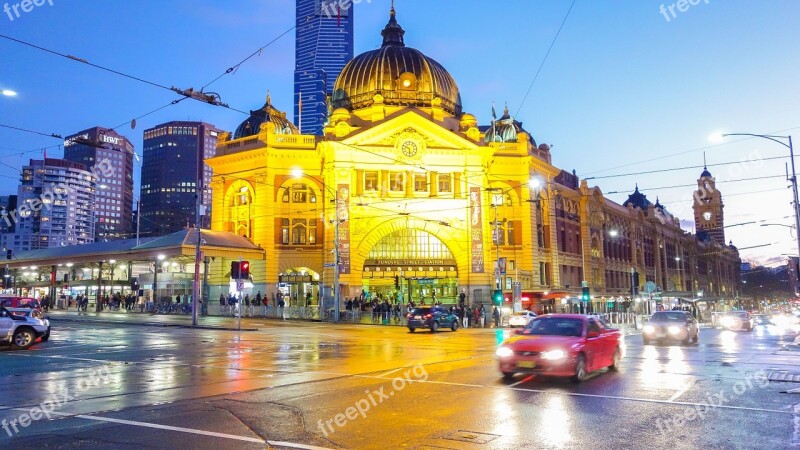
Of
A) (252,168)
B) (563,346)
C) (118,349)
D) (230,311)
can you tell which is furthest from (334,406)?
(252,168)

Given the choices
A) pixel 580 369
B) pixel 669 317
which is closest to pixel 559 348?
pixel 580 369

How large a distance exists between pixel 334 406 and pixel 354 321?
3578cm

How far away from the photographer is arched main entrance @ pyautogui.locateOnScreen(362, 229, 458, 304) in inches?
2192

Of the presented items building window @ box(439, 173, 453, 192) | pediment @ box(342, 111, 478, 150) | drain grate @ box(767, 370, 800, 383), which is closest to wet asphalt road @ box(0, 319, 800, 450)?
drain grate @ box(767, 370, 800, 383)

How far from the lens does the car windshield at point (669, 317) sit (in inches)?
1033

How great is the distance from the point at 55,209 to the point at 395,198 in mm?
155167

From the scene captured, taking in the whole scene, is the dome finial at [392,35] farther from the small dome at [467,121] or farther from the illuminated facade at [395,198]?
the small dome at [467,121]

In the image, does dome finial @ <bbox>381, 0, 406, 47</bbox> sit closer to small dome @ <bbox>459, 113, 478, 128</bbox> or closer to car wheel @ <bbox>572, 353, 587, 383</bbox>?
small dome @ <bbox>459, 113, 478, 128</bbox>

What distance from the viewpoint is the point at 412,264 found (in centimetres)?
5584

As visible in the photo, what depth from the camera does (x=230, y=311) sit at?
164 ft

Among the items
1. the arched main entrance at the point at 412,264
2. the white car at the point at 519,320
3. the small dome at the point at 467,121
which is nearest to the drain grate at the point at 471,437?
the white car at the point at 519,320

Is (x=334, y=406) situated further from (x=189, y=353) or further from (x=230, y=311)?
(x=230, y=311)

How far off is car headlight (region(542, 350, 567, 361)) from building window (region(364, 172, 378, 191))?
43032 millimetres

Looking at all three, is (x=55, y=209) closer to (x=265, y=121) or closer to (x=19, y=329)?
(x=265, y=121)
